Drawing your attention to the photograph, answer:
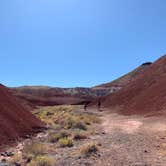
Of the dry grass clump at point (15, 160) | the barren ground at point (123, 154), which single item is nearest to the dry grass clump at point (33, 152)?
the dry grass clump at point (15, 160)

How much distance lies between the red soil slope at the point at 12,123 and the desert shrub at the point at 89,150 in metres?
5.05

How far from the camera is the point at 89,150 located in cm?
1197

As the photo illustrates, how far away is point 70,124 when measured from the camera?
22.4 metres

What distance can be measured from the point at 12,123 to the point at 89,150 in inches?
327

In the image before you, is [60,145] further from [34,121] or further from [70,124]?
[34,121]

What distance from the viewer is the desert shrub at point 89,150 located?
11670 millimetres

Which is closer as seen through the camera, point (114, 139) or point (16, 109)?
point (114, 139)

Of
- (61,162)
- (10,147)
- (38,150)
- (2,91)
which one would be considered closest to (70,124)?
(2,91)

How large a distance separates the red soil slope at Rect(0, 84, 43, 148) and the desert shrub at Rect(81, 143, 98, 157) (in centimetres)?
505

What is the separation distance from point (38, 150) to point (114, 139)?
14.6 feet

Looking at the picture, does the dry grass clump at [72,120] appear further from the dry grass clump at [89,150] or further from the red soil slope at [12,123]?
the dry grass clump at [89,150]

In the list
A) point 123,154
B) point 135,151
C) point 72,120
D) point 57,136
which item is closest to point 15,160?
point 123,154

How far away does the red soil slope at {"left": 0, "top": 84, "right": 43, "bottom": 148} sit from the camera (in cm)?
1657

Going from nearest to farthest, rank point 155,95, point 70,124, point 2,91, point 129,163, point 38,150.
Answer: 1. point 129,163
2. point 38,150
3. point 70,124
4. point 2,91
5. point 155,95
